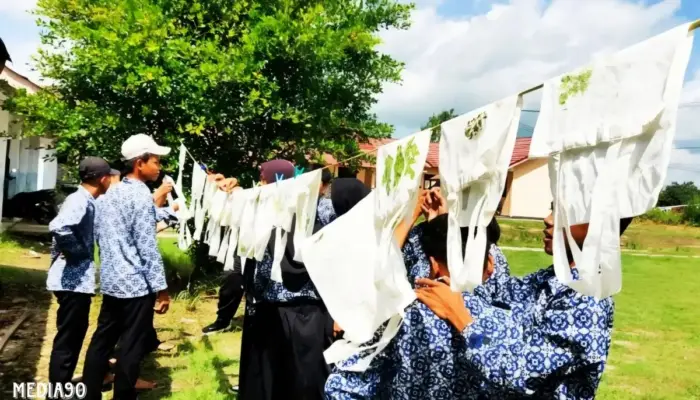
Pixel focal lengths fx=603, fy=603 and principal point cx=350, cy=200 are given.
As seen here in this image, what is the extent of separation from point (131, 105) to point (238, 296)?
2966mm

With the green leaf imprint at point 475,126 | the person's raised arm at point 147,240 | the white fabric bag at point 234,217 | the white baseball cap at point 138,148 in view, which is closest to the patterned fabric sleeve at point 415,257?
the green leaf imprint at point 475,126

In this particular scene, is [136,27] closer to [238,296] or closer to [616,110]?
[238,296]

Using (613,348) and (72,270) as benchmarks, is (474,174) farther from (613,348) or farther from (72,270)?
(613,348)

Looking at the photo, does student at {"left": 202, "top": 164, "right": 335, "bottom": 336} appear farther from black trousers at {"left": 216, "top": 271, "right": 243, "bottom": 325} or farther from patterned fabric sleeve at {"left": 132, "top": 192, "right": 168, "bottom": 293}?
patterned fabric sleeve at {"left": 132, "top": 192, "right": 168, "bottom": 293}

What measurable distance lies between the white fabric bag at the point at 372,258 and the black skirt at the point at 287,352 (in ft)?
3.59

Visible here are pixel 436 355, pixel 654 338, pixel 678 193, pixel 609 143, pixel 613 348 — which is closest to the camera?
pixel 609 143

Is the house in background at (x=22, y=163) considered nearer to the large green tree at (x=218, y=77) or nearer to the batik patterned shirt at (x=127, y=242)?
the large green tree at (x=218, y=77)

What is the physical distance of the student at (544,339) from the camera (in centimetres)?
177

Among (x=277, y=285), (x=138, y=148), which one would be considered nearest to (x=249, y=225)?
(x=277, y=285)

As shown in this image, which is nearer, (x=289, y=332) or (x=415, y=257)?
(x=415, y=257)

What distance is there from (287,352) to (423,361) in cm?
157

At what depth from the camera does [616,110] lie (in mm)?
1507

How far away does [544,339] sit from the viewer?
1854 mm

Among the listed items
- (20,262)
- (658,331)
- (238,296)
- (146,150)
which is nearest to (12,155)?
(20,262)
